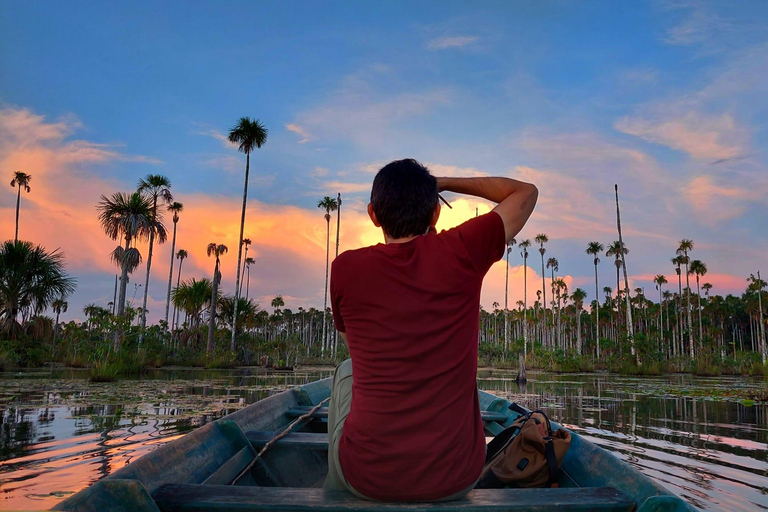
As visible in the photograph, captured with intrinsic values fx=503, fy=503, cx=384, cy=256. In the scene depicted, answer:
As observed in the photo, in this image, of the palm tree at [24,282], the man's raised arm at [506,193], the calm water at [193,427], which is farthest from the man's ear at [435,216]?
the palm tree at [24,282]

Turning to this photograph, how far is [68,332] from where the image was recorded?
880 inches

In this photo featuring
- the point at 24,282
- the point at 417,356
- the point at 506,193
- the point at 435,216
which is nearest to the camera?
the point at 417,356

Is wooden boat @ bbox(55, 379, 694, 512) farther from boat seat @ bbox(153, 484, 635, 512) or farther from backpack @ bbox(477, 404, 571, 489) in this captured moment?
backpack @ bbox(477, 404, 571, 489)

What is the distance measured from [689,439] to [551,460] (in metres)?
5.30

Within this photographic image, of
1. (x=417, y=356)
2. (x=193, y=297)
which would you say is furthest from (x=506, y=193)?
(x=193, y=297)

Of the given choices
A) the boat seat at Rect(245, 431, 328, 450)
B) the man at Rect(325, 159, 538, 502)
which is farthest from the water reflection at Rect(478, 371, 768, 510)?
the man at Rect(325, 159, 538, 502)

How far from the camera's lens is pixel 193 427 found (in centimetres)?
634

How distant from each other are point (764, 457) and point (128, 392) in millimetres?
11078

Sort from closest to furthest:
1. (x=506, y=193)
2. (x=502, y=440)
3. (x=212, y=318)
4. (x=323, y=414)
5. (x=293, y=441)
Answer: (x=506, y=193)
(x=502, y=440)
(x=293, y=441)
(x=323, y=414)
(x=212, y=318)

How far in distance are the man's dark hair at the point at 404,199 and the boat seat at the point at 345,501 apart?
0.94m

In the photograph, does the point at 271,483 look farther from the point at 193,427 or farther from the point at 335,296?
the point at 193,427

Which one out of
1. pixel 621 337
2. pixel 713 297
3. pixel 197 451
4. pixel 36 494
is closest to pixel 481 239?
pixel 197 451

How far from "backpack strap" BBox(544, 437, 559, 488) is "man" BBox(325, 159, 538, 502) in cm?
89

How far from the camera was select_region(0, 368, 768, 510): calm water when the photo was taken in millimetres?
3912
